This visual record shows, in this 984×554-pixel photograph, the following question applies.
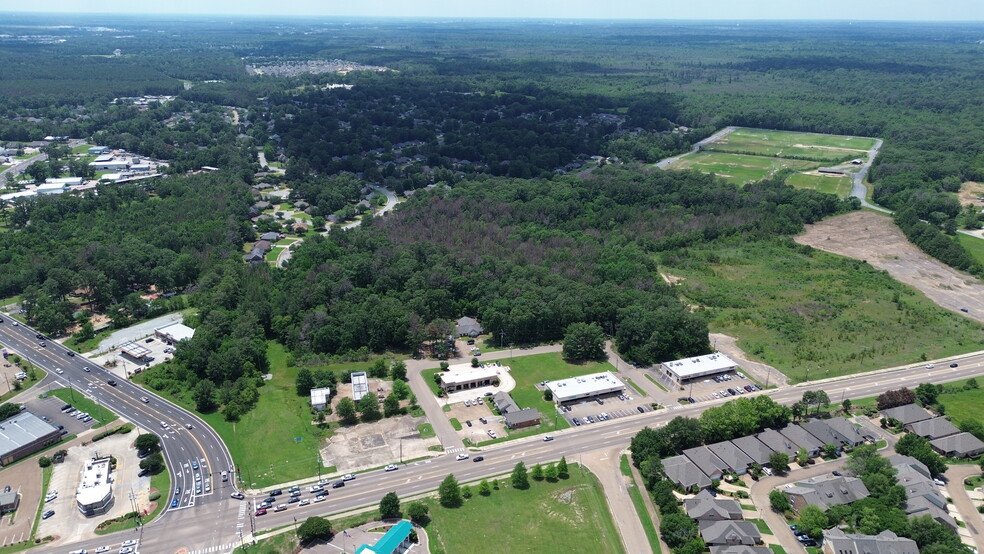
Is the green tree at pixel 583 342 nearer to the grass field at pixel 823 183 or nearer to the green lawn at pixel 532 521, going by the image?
the green lawn at pixel 532 521

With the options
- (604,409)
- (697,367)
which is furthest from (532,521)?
(697,367)

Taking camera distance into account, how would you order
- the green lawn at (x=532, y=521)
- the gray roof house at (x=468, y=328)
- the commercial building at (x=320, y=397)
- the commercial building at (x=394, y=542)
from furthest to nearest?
the gray roof house at (x=468, y=328) → the commercial building at (x=320, y=397) → the green lawn at (x=532, y=521) → the commercial building at (x=394, y=542)

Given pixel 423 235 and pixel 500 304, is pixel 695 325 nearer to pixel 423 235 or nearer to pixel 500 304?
pixel 500 304

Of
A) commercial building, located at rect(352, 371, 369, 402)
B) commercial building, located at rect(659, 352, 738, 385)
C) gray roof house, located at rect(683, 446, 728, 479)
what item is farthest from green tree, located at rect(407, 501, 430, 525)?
commercial building, located at rect(659, 352, 738, 385)

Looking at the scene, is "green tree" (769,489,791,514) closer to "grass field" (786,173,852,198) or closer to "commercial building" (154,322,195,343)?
"commercial building" (154,322,195,343)

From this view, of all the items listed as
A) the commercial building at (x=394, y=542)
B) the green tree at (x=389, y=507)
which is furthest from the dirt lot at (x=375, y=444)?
the commercial building at (x=394, y=542)
